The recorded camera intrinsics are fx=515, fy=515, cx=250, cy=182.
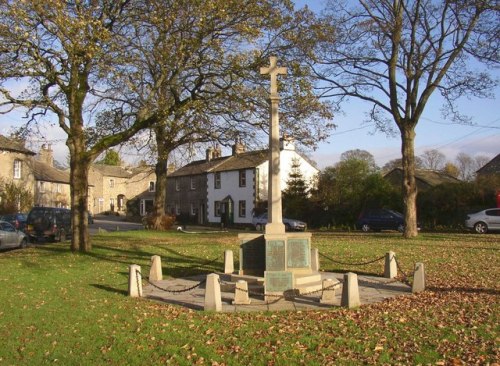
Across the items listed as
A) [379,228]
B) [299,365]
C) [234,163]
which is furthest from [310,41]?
[234,163]

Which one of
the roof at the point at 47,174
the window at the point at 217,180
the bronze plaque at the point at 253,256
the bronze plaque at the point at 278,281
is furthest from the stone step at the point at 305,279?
the roof at the point at 47,174

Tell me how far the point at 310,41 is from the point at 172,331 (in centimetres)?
1372

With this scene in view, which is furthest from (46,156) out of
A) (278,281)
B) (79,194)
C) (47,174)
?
(278,281)

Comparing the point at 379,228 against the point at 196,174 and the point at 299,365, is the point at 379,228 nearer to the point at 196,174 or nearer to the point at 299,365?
the point at 196,174

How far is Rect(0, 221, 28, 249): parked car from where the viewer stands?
78.2ft

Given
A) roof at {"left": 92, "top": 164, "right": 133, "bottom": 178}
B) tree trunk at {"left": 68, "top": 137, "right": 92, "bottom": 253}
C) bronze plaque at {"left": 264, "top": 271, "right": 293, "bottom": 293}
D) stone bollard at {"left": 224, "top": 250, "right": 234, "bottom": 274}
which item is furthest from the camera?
roof at {"left": 92, "top": 164, "right": 133, "bottom": 178}

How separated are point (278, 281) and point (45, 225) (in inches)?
862

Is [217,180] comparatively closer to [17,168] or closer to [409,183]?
[17,168]

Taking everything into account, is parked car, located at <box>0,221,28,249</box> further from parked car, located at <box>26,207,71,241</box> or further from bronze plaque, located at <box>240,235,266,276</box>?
bronze plaque, located at <box>240,235,266,276</box>

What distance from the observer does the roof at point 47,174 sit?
55.5 meters

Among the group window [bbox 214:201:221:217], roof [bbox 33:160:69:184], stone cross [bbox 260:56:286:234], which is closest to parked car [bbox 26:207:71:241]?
stone cross [bbox 260:56:286:234]

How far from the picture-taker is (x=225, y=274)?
572 inches

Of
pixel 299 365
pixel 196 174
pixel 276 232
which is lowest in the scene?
pixel 299 365

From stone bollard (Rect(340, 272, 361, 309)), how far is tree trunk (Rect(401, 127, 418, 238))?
17.1 m
